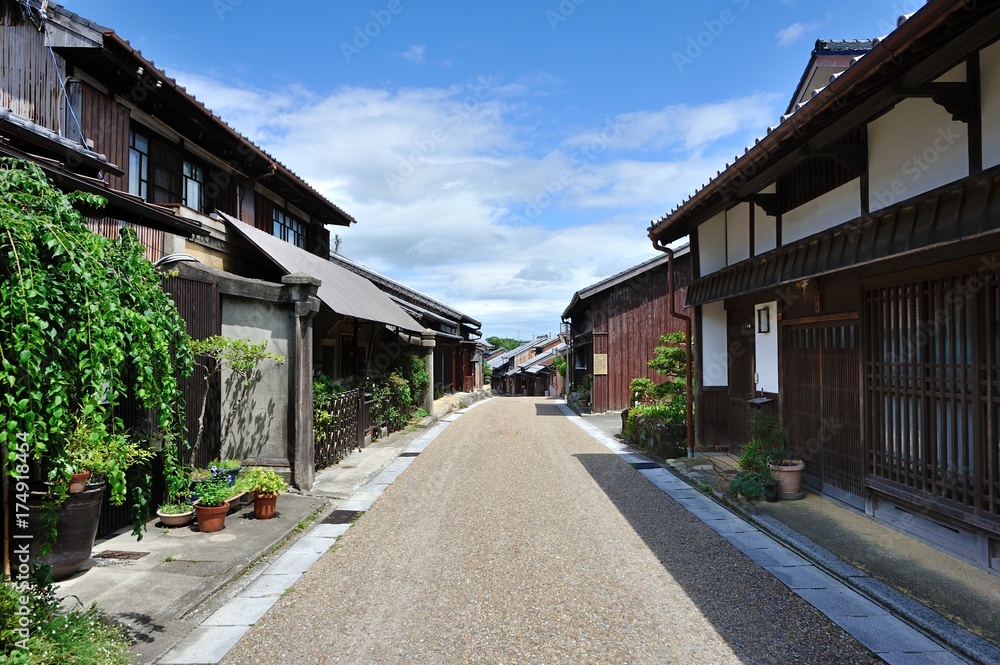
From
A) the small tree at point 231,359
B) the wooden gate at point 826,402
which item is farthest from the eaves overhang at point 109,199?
the wooden gate at point 826,402

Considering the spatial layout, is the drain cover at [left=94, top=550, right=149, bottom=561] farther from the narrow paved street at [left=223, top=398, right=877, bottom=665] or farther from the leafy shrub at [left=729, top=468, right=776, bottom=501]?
the leafy shrub at [left=729, top=468, right=776, bottom=501]

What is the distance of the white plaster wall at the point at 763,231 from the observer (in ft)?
32.8

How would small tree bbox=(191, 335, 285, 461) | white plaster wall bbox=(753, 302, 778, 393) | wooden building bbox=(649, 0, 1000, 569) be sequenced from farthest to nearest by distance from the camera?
white plaster wall bbox=(753, 302, 778, 393) < small tree bbox=(191, 335, 285, 461) < wooden building bbox=(649, 0, 1000, 569)

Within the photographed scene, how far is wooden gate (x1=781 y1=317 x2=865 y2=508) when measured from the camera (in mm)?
8008

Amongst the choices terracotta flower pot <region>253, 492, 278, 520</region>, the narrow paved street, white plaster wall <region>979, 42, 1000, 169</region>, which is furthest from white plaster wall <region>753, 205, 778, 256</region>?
terracotta flower pot <region>253, 492, 278, 520</region>

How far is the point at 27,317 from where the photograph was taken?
3.19 m

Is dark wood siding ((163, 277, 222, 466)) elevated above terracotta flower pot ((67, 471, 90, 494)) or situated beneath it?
elevated above

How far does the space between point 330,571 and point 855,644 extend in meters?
4.95

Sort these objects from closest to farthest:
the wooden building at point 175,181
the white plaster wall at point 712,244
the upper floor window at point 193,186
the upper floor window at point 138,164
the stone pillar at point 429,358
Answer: the wooden building at point 175,181 → the upper floor window at point 138,164 → the upper floor window at point 193,186 → the white plaster wall at point 712,244 → the stone pillar at point 429,358

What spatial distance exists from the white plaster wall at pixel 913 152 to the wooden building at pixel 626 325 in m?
17.2

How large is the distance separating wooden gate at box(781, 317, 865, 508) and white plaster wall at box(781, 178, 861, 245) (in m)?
1.41

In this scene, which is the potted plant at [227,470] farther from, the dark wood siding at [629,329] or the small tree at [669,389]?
the dark wood siding at [629,329]

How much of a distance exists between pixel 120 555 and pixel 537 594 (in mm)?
4594

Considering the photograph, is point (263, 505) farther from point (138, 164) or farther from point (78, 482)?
point (138, 164)
